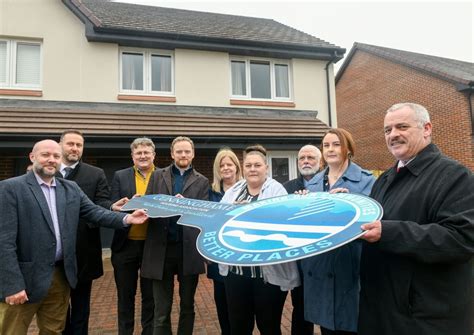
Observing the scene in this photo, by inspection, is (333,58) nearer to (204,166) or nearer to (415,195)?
(204,166)

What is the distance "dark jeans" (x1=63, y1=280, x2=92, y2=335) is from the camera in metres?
3.22

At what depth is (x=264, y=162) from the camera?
297cm

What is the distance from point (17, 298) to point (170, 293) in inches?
50.9

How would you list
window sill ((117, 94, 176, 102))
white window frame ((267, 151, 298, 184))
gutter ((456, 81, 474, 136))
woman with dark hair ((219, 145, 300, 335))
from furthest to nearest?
gutter ((456, 81, 474, 136)) → white window frame ((267, 151, 298, 184)) → window sill ((117, 94, 176, 102)) → woman with dark hair ((219, 145, 300, 335))

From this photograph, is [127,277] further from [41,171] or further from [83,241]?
[41,171]

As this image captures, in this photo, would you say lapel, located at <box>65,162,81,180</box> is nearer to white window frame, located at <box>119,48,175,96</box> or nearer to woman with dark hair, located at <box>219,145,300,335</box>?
woman with dark hair, located at <box>219,145,300,335</box>

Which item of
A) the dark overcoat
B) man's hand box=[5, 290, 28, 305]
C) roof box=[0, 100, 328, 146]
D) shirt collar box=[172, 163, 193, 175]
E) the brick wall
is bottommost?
man's hand box=[5, 290, 28, 305]

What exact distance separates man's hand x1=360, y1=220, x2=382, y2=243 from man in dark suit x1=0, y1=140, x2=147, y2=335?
6.39ft

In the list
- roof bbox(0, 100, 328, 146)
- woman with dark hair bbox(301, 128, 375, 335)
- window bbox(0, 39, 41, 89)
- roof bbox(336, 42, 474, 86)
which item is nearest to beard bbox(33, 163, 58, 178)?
woman with dark hair bbox(301, 128, 375, 335)

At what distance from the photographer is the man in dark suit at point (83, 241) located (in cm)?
321

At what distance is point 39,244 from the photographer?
254 cm

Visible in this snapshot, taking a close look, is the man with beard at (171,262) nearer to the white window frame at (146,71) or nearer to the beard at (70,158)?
the beard at (70,158)

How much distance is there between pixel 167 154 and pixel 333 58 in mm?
5899

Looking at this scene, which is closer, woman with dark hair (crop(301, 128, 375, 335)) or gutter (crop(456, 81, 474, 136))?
woman with dark hair (crop(301, 128, 375, 335))
